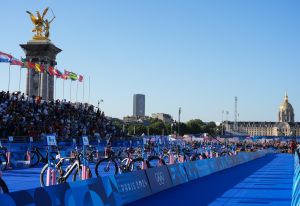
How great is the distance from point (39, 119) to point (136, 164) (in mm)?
15492

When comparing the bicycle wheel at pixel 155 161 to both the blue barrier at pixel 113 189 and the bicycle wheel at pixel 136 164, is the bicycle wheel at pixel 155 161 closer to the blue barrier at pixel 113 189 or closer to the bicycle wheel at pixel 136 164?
the blue barrier at pixel 113 189

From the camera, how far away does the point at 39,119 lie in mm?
30312

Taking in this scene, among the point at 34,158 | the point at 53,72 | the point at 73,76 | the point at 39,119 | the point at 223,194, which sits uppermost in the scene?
the point at 73,76

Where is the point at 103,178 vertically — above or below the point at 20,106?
below

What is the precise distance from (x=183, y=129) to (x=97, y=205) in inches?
5885

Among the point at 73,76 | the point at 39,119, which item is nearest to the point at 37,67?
the point at 73,76

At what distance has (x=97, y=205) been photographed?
387 inches

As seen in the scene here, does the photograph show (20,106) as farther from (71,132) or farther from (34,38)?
(34,38)

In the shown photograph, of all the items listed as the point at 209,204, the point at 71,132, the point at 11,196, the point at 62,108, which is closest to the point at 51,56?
the point at 62,108

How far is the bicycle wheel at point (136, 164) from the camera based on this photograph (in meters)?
15.9

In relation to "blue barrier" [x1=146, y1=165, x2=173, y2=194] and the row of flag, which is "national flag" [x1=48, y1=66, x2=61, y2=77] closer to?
the row of flag

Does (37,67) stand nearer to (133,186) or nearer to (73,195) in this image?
(133,186)

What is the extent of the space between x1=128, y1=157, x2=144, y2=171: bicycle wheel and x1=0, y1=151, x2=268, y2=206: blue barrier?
3.62ft

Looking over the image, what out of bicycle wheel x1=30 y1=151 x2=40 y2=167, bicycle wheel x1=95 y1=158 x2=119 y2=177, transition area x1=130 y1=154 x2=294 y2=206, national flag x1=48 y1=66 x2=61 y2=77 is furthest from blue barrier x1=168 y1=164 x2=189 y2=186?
national flag x1=48 y1=66 x2=61 y2=77
